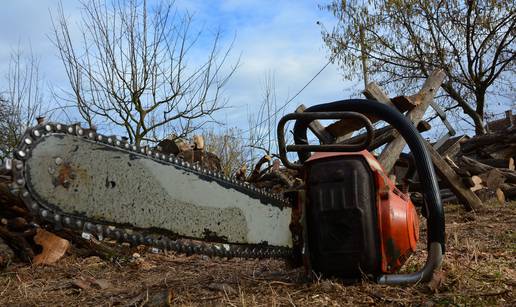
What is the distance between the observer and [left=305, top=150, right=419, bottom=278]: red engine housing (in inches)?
58.9

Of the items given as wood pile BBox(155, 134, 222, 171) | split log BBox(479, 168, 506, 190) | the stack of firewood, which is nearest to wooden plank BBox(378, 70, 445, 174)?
the stack of firewood

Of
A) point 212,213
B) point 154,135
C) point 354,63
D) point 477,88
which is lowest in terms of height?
point 212,213

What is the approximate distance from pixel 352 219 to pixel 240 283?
62 cm

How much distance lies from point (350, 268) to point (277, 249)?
256mm

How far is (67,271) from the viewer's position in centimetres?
287

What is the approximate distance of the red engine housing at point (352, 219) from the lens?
4.91 feet

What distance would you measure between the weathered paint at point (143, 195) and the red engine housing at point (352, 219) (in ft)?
0.52

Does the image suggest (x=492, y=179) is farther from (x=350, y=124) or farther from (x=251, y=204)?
(x=251, y=204)

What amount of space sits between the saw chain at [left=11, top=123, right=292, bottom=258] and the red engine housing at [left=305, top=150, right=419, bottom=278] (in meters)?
0.16

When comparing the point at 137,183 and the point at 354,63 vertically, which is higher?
the point at 354,63

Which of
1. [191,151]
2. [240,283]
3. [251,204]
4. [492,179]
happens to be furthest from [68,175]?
[492,179]

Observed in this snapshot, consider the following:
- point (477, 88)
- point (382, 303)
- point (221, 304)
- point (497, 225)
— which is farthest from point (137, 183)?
point (477, 88)

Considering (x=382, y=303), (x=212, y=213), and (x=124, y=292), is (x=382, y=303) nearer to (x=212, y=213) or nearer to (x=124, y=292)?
(x=212, y=213)

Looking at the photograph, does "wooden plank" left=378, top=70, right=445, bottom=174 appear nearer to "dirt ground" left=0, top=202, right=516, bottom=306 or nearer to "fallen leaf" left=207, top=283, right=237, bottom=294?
"dirt ground" left=0, top=202, right=516, bottom=306
